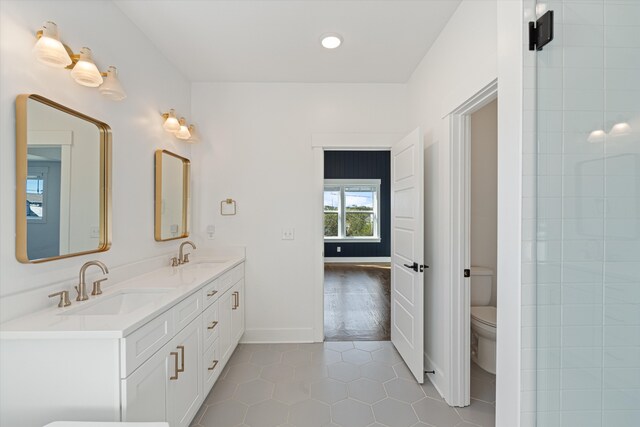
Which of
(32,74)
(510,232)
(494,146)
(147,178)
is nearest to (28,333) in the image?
(32,74)

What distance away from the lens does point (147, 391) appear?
4.25 ft

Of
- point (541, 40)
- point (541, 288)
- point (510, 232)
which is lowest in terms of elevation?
point (541, 288)

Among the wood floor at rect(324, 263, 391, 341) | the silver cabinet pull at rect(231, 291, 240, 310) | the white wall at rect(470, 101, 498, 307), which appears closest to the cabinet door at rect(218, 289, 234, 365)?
the silver cabinet pull at rect(231, 291, 240, 310)

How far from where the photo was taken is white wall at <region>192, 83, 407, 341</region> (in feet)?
10.1

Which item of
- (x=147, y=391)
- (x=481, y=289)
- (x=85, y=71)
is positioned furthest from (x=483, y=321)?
(x=85, y=71)

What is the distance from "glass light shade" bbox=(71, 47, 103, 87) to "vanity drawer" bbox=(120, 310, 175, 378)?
125 cm

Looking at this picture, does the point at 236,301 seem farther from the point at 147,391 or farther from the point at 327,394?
the point at 147,391

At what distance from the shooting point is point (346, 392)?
→ 220cm

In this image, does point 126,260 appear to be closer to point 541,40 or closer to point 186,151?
point 186,151

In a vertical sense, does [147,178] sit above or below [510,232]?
above

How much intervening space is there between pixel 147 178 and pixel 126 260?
2.12 feet

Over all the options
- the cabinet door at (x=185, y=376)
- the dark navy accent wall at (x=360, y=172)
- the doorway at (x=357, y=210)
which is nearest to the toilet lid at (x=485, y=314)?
the cabinet door at (x=185, y=376)

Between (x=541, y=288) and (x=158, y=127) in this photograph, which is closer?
(x=541, y=288)

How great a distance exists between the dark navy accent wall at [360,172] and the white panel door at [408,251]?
187 inches
